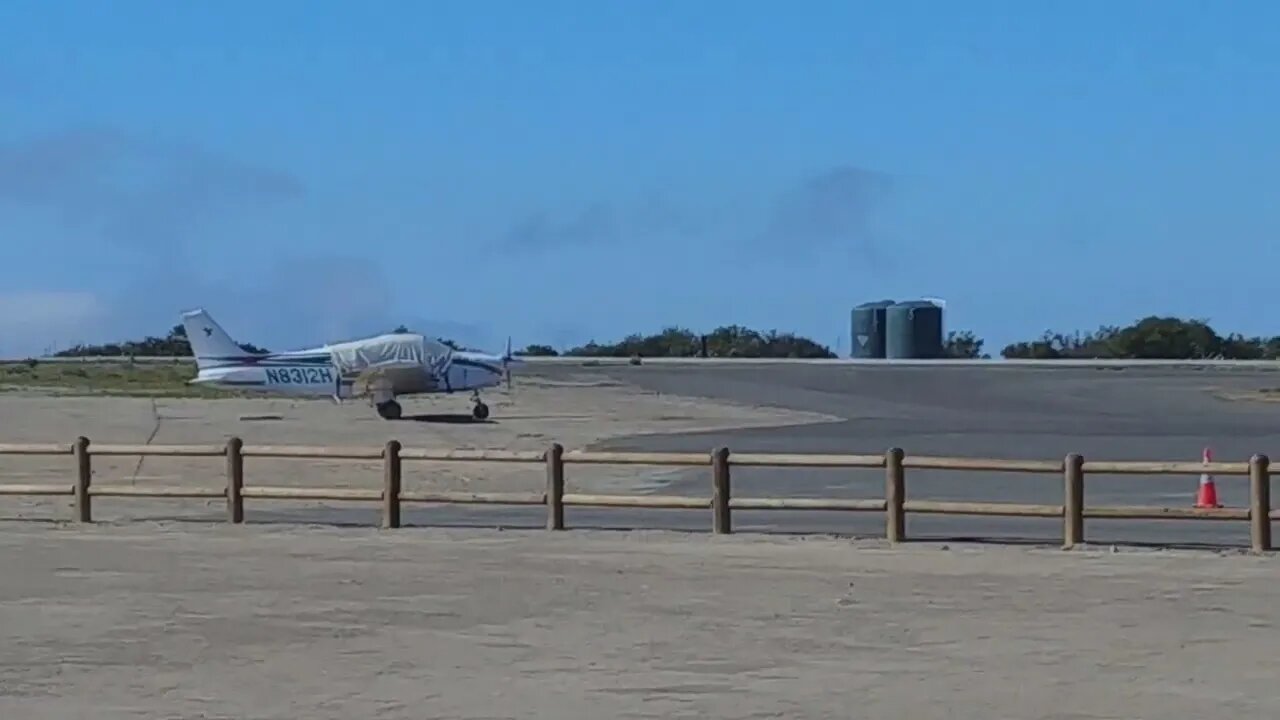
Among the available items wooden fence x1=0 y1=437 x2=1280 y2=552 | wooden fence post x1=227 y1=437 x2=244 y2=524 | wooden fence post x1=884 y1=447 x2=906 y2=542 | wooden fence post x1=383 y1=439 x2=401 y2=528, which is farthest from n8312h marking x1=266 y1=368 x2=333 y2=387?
wooden fence post x1=884 y1=447 x2=906 y2=542

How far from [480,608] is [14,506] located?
11.5 meters

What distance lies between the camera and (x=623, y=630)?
13922 mm

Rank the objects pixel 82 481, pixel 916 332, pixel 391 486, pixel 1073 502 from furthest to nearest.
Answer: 1. pixel 916 332
2. pixel 82 481
3. pixel 391 486
4. pixel 1073 502

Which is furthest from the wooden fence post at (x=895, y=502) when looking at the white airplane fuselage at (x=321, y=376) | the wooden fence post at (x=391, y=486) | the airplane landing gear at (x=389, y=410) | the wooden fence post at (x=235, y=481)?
the white airplane fuselage at (x=321, y=376)

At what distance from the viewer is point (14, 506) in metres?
24.8

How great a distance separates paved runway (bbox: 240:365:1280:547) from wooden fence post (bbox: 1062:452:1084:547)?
87 cm

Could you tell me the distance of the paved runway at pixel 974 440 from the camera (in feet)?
71.7

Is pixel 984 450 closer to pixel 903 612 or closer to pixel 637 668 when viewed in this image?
pixel 903 612

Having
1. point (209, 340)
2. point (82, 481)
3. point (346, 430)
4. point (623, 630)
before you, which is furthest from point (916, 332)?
point (623, 630)

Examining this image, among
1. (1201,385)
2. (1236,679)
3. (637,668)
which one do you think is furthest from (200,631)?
(1201,385)

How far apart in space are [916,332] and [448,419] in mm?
80220

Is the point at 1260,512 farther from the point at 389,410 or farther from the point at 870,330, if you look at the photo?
the point at 870,330

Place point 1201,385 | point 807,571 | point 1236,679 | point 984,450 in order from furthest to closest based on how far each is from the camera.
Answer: point 1201,385 → point 984,450 → point 807,571 → point 1236,679

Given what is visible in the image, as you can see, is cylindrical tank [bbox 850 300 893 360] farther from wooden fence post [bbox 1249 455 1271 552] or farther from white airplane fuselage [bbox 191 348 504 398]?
wooden fence post [bbox 1249 455 1271 552]
